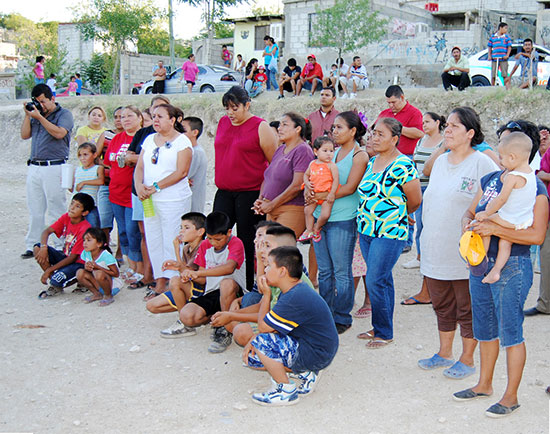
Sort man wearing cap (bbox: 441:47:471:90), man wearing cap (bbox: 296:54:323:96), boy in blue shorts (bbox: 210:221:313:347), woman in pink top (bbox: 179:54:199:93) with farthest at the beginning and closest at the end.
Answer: woman in pink top (bbox: 179:54:199:93)
man wearing cap (bbox: 296:54:323:96)
man wearing cap (bbox: 441:47:471:90)
boy in blue shorts (bbox: 210:221:313:347)

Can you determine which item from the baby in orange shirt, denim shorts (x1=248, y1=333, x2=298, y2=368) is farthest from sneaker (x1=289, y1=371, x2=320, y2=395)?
the baby in orange shirt

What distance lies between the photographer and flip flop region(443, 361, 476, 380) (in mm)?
4332

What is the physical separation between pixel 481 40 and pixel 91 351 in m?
24.0

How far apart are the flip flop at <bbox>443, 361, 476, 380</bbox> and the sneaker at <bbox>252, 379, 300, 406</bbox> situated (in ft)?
3.82

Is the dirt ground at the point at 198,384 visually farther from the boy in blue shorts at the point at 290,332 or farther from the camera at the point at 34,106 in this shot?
the camera at the point at 34,106

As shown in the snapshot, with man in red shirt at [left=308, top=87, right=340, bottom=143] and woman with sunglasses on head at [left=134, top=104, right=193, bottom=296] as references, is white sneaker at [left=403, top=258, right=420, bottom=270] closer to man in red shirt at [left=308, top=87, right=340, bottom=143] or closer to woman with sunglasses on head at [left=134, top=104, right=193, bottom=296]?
man in red shirt at [left=308, top=87, right=340, bottom=143]

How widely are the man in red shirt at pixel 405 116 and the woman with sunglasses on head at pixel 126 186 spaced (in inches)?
118

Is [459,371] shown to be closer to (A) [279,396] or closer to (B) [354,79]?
(A) [279,396]

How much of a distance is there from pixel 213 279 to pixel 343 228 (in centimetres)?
128

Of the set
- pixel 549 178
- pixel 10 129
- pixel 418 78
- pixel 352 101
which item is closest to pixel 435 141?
pixel 549 178

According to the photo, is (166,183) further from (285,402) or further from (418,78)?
(418,78)

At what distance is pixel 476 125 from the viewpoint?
4.26m

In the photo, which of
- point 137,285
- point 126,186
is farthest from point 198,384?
point 126,186

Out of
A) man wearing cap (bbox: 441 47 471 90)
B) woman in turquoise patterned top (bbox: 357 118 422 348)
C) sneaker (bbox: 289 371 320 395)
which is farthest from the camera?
man wearing cap (bbox: 441 47 471 90)
